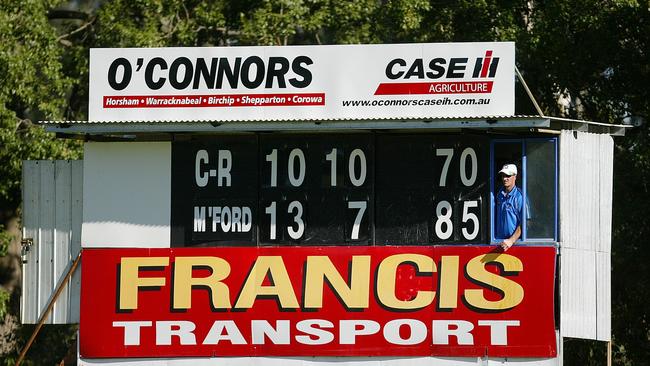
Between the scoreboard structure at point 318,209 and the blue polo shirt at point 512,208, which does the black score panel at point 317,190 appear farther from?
the blue polo shirt at point 512,208

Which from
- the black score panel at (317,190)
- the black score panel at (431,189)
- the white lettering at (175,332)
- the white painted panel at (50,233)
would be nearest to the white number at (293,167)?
the black score panel at (317,190)

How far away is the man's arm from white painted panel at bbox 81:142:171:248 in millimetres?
4518

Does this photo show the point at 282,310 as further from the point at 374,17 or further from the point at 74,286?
the point at 374,17

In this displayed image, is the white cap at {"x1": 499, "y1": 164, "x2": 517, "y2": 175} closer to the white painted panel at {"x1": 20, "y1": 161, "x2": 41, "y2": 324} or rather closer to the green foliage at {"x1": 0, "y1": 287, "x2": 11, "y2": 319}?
the white painted panel at {"x1": 20, "y1": 161, "x2": 41, "y2": 324}

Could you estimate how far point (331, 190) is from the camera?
18.1 meters

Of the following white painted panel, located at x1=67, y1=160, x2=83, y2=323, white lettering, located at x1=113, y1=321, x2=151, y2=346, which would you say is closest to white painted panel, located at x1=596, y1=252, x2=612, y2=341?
white lettering, located at x1=113, y1=321, x2=151, y2=346

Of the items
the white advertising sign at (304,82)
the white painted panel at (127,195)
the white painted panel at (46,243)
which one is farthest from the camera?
the white painted panel at (46,243)

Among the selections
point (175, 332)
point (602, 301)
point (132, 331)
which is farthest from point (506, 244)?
point (132, 331)

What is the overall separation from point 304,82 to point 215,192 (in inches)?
75.4

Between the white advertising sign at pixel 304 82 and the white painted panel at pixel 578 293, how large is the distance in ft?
7.13

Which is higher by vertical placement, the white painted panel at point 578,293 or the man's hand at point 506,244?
the man's hand at point 506,244

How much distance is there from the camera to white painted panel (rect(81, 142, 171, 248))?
721 inches

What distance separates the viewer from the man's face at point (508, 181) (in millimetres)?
17500

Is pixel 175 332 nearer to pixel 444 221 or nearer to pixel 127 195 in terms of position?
pixel 127 195
